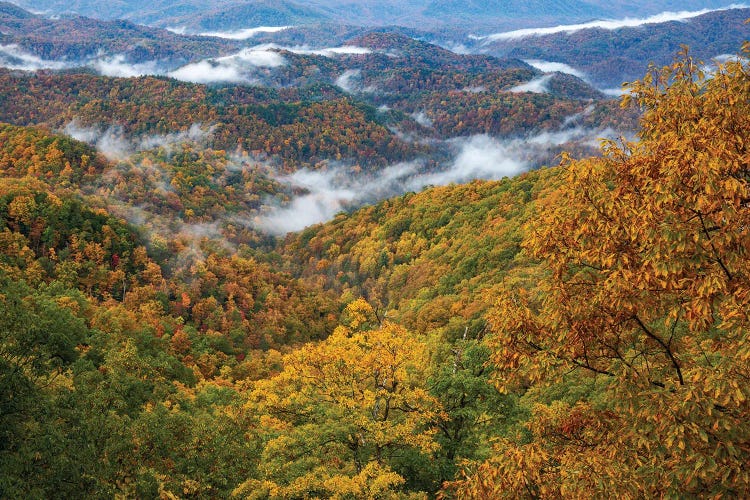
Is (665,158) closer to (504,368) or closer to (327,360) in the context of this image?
(504,368)

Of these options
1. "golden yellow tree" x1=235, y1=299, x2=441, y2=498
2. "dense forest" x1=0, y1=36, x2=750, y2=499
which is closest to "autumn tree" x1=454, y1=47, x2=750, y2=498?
"dense forest" x1=0, y1=36, x2=750, y2=499

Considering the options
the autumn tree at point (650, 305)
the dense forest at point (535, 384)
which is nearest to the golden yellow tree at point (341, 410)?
the dense forest at point (535, 384)

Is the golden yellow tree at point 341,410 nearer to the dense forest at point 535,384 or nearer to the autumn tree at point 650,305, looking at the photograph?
the dense forest at point 535,384

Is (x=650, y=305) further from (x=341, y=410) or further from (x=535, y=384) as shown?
(x=341, y=410)

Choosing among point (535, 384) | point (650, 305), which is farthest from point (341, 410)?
point (650, 305)

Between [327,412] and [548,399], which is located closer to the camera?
[327,412]

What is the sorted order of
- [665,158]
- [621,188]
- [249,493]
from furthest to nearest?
[249,493] < [621,188] < [665,158]

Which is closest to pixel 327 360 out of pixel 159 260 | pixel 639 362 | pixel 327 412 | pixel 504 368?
pixel 327 412

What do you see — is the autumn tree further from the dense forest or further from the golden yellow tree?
the golden yellow tree
